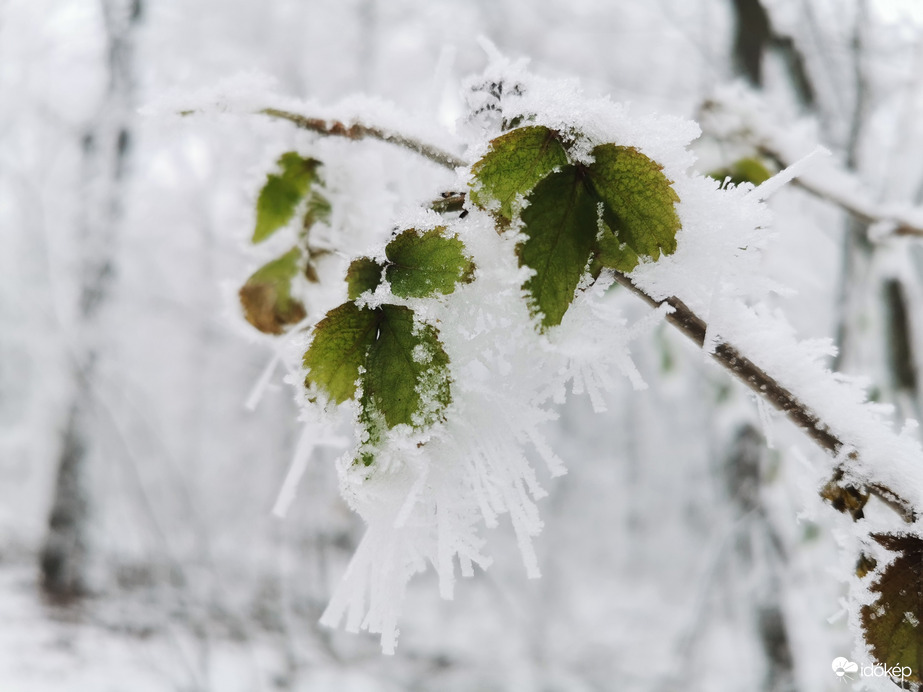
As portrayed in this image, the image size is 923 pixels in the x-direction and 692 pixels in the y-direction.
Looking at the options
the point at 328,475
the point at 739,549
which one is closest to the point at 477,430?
the point at 739,549

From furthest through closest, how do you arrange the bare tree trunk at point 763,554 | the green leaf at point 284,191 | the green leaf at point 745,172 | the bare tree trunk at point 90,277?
1. the bare tree trunk at point 90,277
2. the bare tree trunk at point 763,554
3. the green leaf at point 745,172
4. the green leaf at point 284,191

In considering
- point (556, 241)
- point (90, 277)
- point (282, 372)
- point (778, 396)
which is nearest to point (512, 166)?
point (556, 241)

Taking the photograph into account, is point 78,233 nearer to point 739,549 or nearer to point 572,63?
point 572,63

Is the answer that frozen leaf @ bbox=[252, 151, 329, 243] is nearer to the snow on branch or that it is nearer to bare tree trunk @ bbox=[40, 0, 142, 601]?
the snow on branch

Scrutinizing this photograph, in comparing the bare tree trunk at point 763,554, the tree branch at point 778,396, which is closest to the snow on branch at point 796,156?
the tree branch at point 778,396

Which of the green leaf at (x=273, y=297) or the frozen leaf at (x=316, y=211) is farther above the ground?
the frozen leaf at (x=316, y=211)

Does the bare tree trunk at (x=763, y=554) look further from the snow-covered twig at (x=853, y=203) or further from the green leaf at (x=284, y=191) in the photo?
the green leaf at (x=284, y=191)
